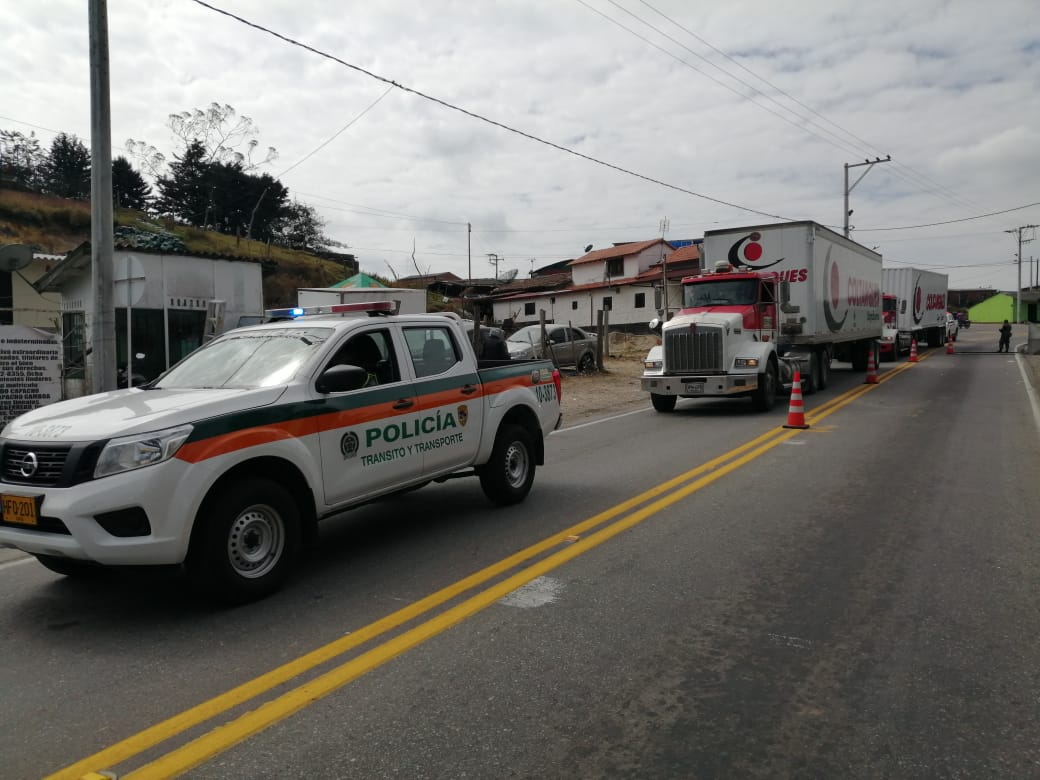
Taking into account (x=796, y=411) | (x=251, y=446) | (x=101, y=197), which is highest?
(x=101, y=197)

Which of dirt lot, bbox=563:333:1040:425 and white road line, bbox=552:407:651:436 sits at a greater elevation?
dirt lot, bbox=563:333:1040:425

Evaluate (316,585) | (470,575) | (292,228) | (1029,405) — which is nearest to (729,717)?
(470,575)

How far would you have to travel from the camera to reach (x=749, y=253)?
17531 mm

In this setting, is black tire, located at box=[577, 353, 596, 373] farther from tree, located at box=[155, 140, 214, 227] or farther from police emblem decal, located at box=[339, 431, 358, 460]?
tree, located at box=[155, 140, 214, 227]

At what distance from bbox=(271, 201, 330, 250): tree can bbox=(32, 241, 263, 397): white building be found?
51.4 metres

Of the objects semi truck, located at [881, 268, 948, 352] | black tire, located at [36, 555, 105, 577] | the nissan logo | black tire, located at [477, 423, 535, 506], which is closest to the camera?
the nissan logo

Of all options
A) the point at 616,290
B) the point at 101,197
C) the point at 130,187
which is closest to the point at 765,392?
the point at 101,197

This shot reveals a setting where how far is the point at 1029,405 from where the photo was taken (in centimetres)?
1550

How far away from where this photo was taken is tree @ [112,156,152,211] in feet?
222

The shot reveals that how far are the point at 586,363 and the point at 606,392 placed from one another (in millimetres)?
5239

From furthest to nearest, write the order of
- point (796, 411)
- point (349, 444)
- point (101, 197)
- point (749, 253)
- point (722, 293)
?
point (749, 253)
point (722, 293)
point (796, 411)
point (101, 197)
point (349, 444)

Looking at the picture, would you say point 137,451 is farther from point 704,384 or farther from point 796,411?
point 704,384

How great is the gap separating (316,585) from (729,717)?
112 inches

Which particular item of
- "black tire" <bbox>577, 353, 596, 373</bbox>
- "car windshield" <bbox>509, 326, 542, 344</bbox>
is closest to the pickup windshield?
"car windshield" <bbox>509, 326, 542, 344</bbox>
